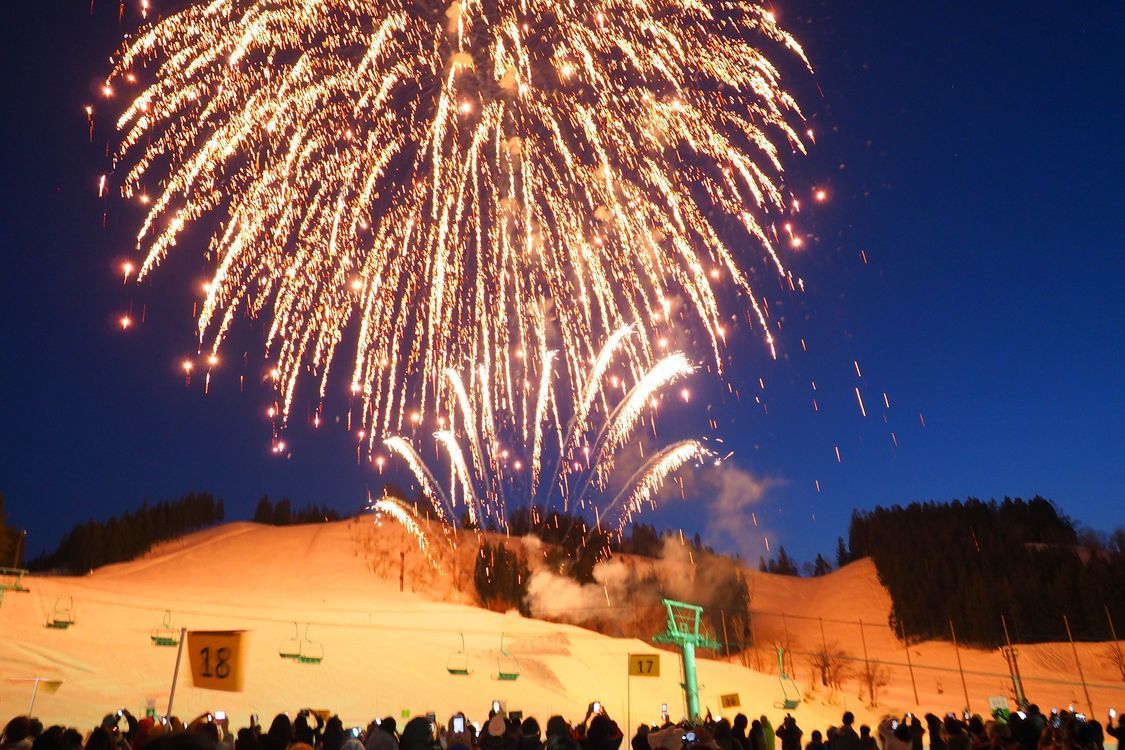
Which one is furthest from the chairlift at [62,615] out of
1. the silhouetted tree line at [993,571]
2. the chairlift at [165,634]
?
the silhouetted tree line at [993,571]

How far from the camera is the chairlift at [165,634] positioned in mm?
28547

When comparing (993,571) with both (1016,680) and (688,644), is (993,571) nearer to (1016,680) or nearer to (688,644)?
(1016,680)

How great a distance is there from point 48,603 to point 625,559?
164 feet

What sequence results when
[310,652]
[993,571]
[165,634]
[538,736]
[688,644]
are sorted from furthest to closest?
[993,571] → [310,652] → [165,634] → [688,644] → [538,736]

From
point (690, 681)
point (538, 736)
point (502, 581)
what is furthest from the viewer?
point (502, 581)

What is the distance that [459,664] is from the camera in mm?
34000

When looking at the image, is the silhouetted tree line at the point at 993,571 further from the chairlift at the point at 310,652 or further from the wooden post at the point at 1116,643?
the chairlift at the point at 310,652

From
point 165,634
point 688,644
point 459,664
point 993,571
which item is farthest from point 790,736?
point 993,571

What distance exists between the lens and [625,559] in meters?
75.2

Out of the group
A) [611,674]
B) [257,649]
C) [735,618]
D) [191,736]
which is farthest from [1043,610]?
[191,736]

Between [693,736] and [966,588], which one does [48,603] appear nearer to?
[693,736]

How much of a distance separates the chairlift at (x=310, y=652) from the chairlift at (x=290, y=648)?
19 cm

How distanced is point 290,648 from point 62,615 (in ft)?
32.2

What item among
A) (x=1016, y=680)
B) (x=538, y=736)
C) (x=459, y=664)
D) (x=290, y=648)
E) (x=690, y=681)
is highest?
(x=290, y=648)
